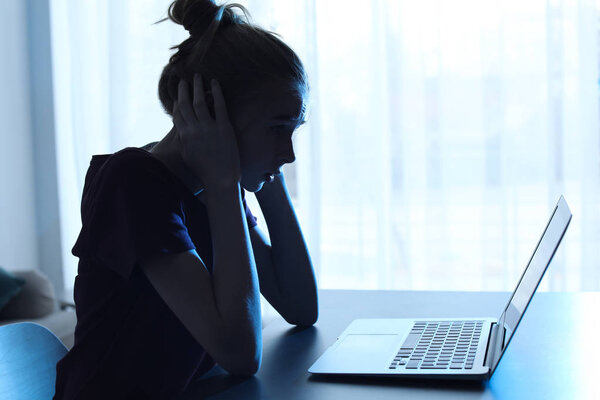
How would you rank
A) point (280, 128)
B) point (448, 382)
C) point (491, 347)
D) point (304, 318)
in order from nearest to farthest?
point (448, 382)
point (491, 347)
point (280, 128)
point (304, 318)

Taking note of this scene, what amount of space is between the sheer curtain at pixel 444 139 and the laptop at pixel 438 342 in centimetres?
176

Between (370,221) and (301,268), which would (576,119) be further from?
(301,268)

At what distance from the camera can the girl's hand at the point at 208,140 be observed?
0.98 meters

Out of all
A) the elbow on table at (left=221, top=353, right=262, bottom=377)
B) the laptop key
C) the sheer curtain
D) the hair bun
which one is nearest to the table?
the elbow on table at (left=221, top=353, right=262, bottom=377)

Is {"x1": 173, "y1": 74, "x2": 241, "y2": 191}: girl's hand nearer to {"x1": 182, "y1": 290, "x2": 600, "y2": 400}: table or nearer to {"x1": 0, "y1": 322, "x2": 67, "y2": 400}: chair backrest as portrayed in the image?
{"x1": 182, "y1": 290, "x2": 600, "y2": 400}: table

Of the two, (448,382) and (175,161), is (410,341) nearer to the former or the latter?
(448,382)

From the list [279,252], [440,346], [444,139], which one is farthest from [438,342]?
[444,139]

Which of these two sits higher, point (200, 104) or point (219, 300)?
point (200, 104)

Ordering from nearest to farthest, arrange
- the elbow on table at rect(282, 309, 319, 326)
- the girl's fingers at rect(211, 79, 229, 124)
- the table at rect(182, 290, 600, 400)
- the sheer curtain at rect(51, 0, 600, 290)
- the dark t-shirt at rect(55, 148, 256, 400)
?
the table at rect(182, 290, 600, 400), the dark t-shirt at rect(55, 148, 256, 400), the girl's fingers at rect(211, 79, 229, 124), the elbow on table at rect(282, 309, 319, 326), the sheer curtain at rect(51, 0, 600, 290)

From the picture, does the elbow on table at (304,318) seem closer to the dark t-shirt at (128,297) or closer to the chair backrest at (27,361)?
the dark t-shirt at (128,297)

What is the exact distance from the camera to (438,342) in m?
0.97

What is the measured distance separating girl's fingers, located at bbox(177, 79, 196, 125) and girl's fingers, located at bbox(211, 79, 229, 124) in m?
0.04

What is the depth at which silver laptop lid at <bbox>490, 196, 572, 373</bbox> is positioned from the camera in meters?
0.84

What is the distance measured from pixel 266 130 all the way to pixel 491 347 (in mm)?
469
